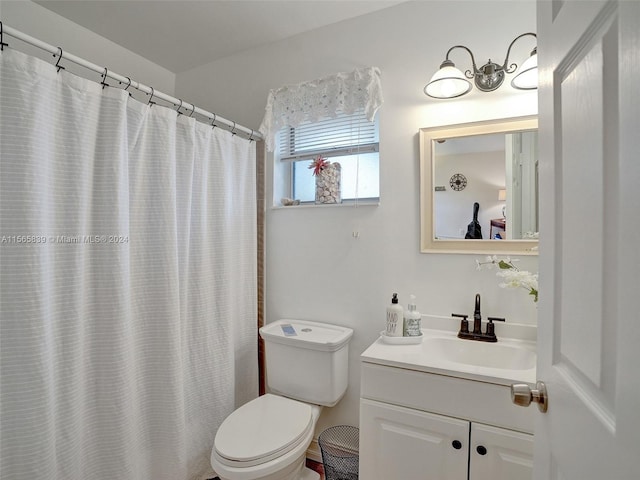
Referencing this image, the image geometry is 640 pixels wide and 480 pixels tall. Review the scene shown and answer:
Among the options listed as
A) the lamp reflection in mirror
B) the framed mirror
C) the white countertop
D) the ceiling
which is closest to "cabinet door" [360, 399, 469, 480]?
the white countertop

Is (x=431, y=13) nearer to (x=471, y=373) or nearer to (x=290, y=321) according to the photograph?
(x=471, y=373)

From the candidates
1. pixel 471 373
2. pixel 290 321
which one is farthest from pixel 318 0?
pixel 471 373

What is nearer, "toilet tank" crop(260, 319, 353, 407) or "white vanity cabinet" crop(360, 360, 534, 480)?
"white vanity cabinet" crop(360, 360, 534, 480)

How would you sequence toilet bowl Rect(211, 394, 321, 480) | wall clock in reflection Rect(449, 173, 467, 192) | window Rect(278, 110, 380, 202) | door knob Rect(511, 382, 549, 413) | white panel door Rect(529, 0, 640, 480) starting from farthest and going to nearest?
1. window Rect(278, 110, 380, 202)
2. wall clock in reflection Rect(449, 173, 467, 192)
3. toilet bowl Rect(211, 394, 321, 480)
4. door knob Rect(511, 382, 549, 413)
5. white panel door Rect(529, 0, 640, 480)

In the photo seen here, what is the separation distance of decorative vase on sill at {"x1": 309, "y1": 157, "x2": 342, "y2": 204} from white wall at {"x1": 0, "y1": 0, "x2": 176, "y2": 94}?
148 centimetres

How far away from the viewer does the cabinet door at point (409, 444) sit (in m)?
1.15

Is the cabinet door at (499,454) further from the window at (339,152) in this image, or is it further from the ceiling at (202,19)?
the ceiling at (202,19)

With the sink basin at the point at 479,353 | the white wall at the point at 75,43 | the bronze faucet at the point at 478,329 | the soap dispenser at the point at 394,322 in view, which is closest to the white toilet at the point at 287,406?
the soap dispenser at the point at 394,322

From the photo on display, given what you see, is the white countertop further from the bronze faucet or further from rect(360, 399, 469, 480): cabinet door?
rect(360, 399, 469, 480): cabinet door

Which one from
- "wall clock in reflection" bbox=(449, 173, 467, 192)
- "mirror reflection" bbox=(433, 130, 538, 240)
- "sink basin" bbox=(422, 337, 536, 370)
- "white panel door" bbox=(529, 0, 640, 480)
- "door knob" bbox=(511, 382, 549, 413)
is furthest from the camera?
"wall clock in reflection" bbox=(449, 173, 467, 192)

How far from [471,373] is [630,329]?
2.77ft

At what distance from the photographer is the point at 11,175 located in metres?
1.06

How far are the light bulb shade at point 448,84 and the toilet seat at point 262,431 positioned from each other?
1621 mm

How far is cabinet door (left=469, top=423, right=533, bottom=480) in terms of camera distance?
105 cm
